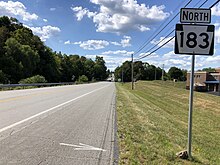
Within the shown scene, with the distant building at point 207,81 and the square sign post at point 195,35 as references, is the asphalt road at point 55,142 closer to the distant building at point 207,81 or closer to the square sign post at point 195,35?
the square sign post at point 195,35

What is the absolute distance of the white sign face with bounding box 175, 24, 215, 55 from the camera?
19.6 feet

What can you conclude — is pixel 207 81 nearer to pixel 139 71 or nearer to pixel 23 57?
pixel 23 57

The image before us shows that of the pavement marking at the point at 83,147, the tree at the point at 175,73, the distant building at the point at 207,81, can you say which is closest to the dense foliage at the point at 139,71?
the tree at the point at 175,73

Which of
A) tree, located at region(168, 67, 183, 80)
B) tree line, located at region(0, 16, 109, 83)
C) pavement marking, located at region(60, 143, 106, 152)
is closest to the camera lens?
pavement marking, located at region(60, 143, 106, 152)

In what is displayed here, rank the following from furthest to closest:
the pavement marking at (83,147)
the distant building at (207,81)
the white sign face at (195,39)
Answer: the distant building at (207,81) < the pavement marking at (83,147) < the white sign face at (195,39)

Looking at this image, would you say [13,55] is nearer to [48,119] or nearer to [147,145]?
[48,119]

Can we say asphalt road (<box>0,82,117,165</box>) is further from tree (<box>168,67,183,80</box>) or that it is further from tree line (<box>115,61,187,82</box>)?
tree (<box>168,67,183,80</box>)

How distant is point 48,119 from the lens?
10664 mm

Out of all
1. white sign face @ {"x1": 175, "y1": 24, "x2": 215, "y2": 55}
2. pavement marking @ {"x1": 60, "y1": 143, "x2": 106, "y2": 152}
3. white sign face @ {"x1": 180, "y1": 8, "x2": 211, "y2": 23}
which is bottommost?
pavement marking @ {"x1": 60, "y1": 143, "x2": 106, "y2": 152}

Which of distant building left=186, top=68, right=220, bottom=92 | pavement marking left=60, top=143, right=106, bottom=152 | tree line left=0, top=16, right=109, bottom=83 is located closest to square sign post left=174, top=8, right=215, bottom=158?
pavement marking left=60, top=143, right=106, bottom=152

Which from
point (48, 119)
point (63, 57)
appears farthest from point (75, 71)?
point (48, 119)

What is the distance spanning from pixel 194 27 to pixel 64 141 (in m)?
4.18

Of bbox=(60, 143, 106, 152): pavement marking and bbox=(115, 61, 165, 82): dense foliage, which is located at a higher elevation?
bbox=(115, 61, 165, 82): dense foliage

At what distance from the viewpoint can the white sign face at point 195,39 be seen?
5.98m
